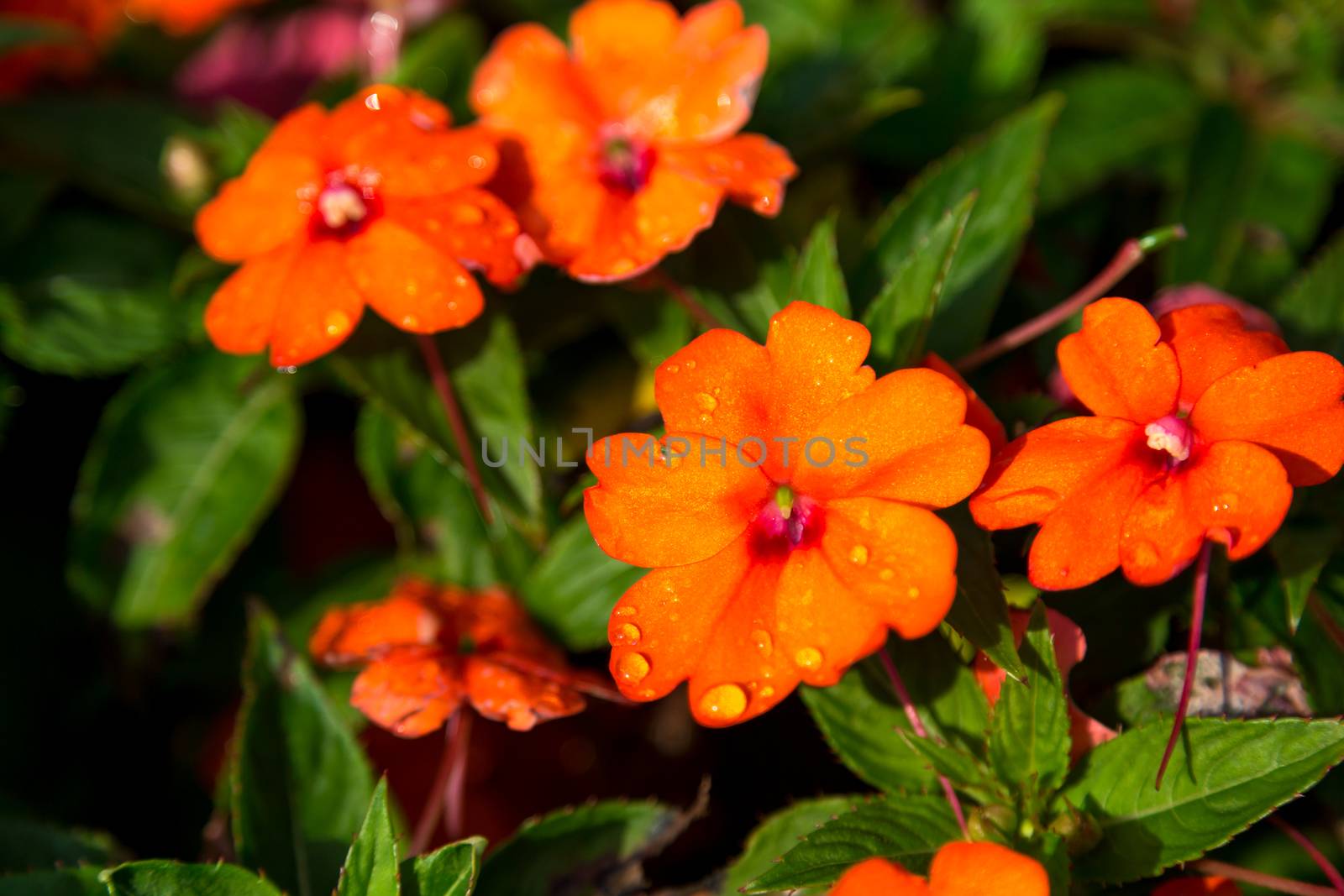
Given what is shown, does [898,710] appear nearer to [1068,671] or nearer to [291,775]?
[1068,671]

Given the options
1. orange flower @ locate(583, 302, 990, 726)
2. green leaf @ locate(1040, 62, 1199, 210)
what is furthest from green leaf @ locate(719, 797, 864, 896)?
green leaf @ locate(1040, 62, 1199, 210)

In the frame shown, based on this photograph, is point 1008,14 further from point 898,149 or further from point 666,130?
point 666,130

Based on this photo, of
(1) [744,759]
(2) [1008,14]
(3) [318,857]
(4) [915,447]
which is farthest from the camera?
(2) [1008,14]

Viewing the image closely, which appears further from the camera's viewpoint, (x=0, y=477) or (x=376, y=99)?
(x=0, y=477)

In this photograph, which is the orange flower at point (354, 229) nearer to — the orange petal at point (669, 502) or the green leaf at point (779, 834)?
the orange petal at point (669, 502)

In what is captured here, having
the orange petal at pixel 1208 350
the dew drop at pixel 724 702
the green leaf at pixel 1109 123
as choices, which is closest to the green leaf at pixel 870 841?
the dew drop at pixel 724 702

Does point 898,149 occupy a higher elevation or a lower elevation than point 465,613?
higher

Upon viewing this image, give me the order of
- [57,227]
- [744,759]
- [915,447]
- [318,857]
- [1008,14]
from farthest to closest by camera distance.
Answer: [1008,14] → [57,227] → [744,759] → [318,857] → [915,447]

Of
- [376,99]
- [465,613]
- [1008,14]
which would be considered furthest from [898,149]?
[465,613]
